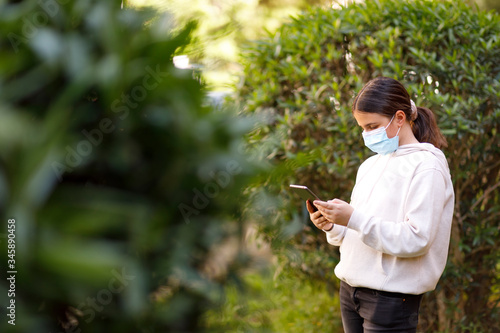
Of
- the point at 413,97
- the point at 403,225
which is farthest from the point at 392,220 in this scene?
the point at 413,97

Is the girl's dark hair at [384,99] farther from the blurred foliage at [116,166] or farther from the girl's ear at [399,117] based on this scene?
the blurred foliage at [116,166]

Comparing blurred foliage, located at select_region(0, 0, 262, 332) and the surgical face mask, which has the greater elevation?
blurred foliage, located at select_region(0, 0, 262, 332)

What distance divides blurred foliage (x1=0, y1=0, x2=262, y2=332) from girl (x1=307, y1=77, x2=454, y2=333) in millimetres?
1628

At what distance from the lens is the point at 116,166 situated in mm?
881

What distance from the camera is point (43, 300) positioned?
758 mm

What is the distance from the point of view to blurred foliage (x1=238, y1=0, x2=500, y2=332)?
13.6ft

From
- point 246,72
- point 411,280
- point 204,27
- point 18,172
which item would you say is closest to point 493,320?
point 411,280

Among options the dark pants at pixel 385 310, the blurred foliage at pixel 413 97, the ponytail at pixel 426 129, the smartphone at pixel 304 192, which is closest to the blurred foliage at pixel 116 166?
the smartphone at pixel 304 192

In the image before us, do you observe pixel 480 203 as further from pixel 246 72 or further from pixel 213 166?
pixel 213 166

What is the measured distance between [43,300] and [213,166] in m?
0.31

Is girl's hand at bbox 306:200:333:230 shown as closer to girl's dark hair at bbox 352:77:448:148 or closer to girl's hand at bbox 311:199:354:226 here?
girl's hand at bbox 311:199:354:226

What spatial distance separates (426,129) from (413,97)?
4.49 ft

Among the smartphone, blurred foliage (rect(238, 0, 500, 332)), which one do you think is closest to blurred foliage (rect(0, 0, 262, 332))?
the smartphone

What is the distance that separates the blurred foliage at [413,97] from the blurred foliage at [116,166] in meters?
3.11
